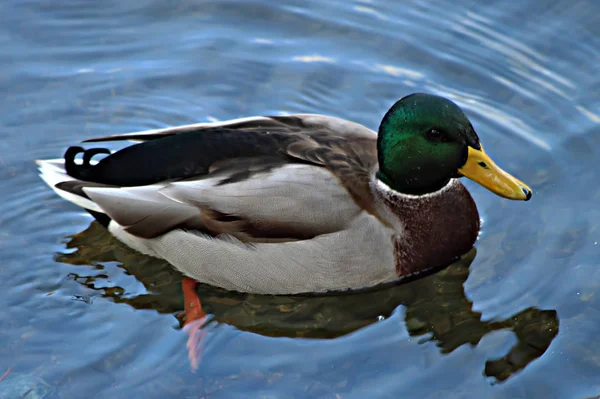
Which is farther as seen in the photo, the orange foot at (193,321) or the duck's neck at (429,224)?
the duck's neck at (429,224)

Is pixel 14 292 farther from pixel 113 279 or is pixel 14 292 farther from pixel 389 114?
pixel 389 114

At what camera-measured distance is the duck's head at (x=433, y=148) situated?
654 centimetres

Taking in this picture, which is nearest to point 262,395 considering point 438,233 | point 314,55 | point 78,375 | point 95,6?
point 78,375

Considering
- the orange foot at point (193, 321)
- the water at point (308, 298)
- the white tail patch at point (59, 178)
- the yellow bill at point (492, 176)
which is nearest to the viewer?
the water at point (308, 298)

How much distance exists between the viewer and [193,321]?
6633 millimetres

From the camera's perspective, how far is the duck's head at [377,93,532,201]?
6.54m

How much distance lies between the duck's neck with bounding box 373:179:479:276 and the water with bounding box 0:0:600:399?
0.24 meters

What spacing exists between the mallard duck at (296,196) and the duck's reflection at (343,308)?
6.0 inches

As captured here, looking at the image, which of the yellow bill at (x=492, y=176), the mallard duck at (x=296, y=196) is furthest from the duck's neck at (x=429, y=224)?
the yellow bill at (x=492, y=176)

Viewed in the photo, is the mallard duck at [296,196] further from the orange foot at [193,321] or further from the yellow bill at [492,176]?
the orange foot at [193,321]

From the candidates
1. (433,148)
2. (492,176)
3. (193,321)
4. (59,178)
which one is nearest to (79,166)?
(59,178)

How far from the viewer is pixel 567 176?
310 inches

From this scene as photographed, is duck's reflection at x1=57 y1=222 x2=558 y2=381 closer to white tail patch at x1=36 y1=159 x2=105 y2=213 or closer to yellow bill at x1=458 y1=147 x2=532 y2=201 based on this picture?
white tail patch at x1=36 y1=159 x2=105 y2=213

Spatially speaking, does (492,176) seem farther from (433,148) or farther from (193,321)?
(193,321)
